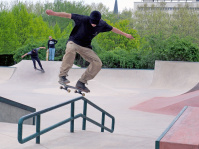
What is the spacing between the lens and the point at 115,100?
53.7 ft

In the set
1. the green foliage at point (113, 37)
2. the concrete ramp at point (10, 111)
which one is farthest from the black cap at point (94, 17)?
the green foliage at point (113, 37)

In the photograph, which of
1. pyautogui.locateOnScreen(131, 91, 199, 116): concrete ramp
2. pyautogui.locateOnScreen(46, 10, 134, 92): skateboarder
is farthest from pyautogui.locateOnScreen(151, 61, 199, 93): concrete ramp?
pyautogui.locateOnScreen(46, 10, 134, 92): skateboarder

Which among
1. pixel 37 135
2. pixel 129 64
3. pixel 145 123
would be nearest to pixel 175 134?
pixel 37 135

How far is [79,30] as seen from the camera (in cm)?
654

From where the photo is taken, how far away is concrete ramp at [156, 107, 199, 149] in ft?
16.1

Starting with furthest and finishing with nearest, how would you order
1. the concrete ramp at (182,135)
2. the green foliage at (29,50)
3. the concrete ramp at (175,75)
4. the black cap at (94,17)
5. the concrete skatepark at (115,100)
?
1. the green foliage at (29,50)
2. the concrete ramp at (175,75)
3. the concrete skatepark at (115,100)
4. the black cap at (94,17)
5. the concrete ramp at (182,135)

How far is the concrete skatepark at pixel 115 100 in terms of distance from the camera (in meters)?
6.95

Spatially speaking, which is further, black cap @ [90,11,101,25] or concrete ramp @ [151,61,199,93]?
concrete ramp @ [151,61,199,93]

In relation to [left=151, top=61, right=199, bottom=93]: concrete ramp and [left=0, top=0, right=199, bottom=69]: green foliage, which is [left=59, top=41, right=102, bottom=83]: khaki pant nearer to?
[left=151, top=61, right=199, bottom=93]: concrete ramp

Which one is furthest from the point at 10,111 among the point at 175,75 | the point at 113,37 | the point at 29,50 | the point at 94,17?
the point at 113,37

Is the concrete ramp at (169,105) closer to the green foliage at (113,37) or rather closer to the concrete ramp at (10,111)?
the concrete ramp at (10,111)

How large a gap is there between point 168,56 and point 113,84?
16.0ft

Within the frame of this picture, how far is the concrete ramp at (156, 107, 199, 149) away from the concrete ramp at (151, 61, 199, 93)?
14.4 metres

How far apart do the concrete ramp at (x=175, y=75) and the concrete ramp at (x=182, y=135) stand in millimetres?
14424
